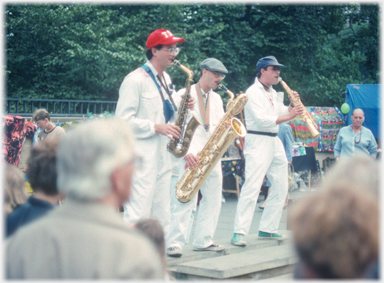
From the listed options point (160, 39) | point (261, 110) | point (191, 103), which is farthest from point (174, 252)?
point (160, 39)

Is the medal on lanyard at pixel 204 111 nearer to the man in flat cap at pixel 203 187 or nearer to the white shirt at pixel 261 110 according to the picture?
the man in flat cap at pixel 203 187

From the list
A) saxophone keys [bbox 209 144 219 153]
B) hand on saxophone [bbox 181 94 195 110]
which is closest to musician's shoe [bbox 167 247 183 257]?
saxophone keys [bbox 209 144 219 153]

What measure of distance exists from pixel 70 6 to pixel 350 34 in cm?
1157

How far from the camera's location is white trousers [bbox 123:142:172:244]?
3.97 meters

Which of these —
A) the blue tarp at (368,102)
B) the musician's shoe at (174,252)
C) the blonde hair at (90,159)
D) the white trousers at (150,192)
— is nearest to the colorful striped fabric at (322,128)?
the blue tarp at (368,102)

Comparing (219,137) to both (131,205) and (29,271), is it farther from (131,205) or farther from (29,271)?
(29,271)

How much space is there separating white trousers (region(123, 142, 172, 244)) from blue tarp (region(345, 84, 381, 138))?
34.2 feet

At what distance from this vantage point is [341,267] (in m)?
1.33

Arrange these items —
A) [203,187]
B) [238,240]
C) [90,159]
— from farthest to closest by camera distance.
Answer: [238,240]
[203,187]
[90,159]

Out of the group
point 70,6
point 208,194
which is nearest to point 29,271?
point 208,194

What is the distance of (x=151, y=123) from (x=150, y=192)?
1.89ft

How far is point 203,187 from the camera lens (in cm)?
500

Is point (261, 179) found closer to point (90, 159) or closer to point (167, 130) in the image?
point (167, 130)

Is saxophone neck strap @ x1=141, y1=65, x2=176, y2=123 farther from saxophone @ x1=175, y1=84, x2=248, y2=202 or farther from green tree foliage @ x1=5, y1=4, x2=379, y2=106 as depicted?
green tree foliage @ x1=5, y1=4, x2=379, y2=106
